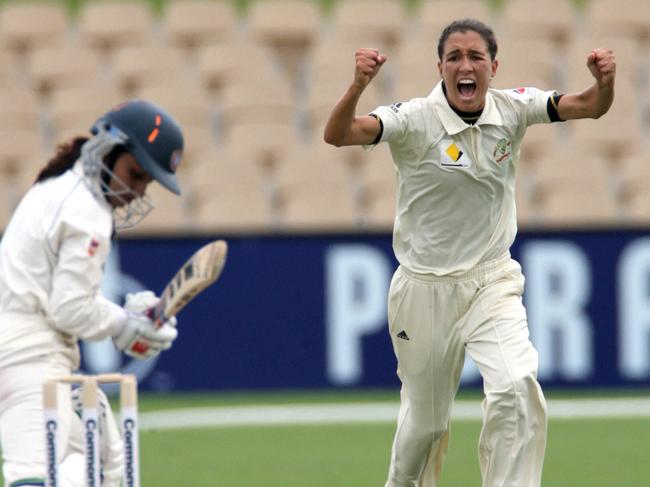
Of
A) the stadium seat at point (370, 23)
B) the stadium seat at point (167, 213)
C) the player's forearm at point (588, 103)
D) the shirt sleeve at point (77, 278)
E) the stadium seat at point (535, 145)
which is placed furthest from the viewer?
the stadium seat at point (370, 23)

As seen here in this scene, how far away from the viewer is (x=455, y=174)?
6191mm

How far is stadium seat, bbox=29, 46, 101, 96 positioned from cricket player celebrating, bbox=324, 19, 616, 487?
8.46 m

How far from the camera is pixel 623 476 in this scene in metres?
8.24

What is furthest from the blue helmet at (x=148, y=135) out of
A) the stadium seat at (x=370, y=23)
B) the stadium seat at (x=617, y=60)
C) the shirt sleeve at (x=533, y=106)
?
the stadium seat at (x=370, y=23)

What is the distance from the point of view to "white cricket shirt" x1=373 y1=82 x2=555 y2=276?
6.19 meters

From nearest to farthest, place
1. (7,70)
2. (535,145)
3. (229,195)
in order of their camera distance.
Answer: (229,195), (535,145), (7,70)

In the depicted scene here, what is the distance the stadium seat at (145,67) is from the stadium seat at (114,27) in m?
0.45

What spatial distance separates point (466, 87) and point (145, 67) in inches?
333

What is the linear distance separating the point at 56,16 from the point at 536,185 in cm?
549

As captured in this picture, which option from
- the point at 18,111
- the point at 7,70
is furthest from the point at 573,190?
the point at 7,70

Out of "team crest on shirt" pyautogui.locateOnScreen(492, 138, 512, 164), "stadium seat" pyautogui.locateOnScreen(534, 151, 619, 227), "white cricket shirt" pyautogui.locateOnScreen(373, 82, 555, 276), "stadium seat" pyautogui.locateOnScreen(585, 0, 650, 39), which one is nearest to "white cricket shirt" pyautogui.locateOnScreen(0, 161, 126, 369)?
"white cricket shirt" pyautogui.locateOnScreen(373, 82, 555, 276)

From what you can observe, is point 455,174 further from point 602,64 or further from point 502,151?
point 602,64

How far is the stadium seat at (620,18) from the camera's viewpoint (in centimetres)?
1465

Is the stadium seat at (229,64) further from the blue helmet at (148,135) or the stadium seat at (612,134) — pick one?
the blue helmet at (148,135)
